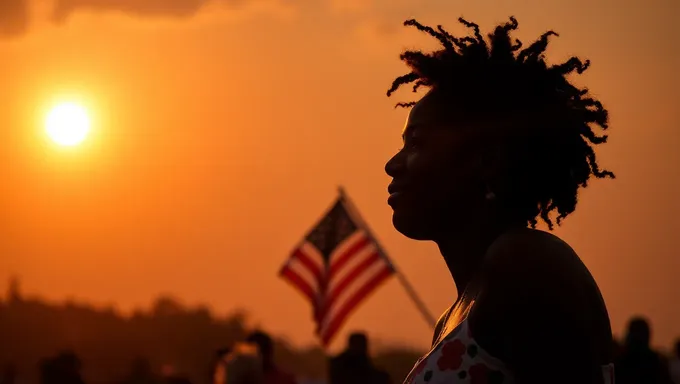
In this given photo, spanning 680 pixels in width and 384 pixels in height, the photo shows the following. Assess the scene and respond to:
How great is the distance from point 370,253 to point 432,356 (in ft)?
58.6

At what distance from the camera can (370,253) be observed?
69.6ft

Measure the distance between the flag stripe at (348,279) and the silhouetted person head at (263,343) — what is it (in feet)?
30.3

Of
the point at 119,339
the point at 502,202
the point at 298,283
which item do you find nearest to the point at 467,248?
the point at 502,202

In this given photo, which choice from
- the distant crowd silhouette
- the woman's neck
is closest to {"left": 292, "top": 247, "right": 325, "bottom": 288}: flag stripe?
the woman's neck

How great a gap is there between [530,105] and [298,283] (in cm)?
1787

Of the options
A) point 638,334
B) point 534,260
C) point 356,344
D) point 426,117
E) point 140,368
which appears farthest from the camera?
point 140,368

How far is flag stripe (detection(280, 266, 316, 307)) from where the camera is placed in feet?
69.3

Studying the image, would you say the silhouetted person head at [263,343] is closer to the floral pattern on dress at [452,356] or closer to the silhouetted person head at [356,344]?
the silhouetted person head at [356,344]

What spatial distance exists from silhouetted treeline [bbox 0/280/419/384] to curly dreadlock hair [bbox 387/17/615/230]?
349ft

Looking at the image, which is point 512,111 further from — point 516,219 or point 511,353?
point 511,353

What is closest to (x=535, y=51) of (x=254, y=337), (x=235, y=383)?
(x=235, y=383)

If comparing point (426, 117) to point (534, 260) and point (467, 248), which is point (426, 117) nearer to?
point (467, 248)

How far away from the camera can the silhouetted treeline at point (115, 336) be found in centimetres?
11694

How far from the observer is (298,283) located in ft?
70.1
